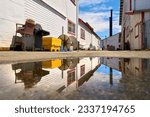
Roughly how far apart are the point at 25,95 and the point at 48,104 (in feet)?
1.41

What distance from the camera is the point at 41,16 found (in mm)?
14953

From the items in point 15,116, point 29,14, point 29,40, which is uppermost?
point 29,14

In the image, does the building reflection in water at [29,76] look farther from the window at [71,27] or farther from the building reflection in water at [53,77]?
the window at [71,27]

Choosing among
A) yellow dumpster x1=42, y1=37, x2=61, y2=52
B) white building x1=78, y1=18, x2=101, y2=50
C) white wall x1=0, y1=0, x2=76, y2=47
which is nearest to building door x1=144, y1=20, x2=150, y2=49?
white wall x1=0, y1=0, x2=76, y2=47

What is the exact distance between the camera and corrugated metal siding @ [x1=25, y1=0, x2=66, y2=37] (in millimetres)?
12983

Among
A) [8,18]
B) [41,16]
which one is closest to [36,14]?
[41,16]

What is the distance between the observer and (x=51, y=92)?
7.62 ft

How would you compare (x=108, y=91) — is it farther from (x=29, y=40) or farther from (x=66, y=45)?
(x=66, y=45)

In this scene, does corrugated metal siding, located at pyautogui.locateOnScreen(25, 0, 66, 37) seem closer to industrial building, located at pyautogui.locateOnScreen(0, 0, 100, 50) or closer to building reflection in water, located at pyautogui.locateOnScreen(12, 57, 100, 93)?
industrial building, located at pyautogui.locateOnScreen(0, 0, 100, 50)

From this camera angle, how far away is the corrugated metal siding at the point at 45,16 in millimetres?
12983

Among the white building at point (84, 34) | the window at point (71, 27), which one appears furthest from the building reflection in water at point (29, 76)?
the white building at point (84, 34)

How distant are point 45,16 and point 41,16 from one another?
838 mm

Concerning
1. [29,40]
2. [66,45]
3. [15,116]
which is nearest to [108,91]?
[15,116]

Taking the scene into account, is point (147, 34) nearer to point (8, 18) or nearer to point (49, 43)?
point (49, 43)
